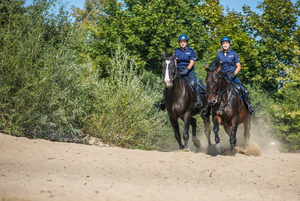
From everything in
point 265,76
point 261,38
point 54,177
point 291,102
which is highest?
point 261,38

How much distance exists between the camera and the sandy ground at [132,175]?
5.44 m

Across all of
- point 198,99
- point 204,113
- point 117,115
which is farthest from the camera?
point 117,115

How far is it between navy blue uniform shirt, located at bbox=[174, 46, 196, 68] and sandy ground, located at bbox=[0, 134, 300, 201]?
321 cm

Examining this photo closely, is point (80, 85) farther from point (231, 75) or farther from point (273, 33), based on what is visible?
point (273, 33)

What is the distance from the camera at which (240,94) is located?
11.7 meters

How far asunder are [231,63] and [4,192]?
29.2ft

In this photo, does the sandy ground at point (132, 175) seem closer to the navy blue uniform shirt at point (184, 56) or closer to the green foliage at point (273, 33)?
the navy blue uniform shirt at point (184, 56)

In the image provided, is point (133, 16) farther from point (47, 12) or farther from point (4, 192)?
point (4, 192)

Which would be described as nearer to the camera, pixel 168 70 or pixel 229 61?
pixel 168 70

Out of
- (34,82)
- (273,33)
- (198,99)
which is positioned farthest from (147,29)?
(34,82)

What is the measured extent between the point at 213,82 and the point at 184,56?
70.3 inches

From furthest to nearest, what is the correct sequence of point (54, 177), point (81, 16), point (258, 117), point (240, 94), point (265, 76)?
1. point (81, 16)
2. point (265, 76)
3. point (258, 117)
4. point (240, 94)
5. point (54, 177)

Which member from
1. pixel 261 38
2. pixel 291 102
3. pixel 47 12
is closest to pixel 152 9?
pixel 261 38

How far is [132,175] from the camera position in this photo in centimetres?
738
